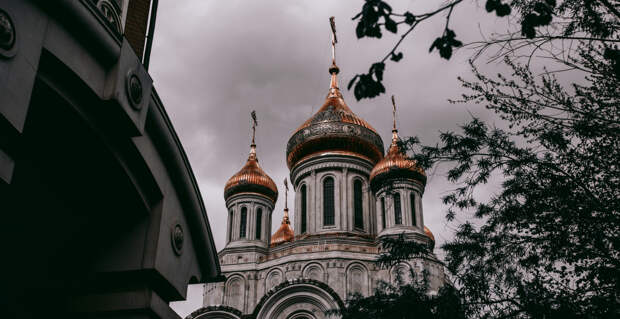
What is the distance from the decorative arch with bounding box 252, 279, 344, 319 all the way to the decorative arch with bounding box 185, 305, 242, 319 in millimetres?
877

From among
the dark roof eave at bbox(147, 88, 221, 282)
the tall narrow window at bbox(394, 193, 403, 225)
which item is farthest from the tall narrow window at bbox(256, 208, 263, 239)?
the dark roof eave at bbox(147, 88, 221, 282)

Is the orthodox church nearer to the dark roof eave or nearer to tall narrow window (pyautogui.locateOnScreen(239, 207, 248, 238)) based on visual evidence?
tall narrow window (pyautogui.locateOnScreen(239, 207, 248, 238))

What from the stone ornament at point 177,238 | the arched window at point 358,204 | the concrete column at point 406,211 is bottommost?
the stone ornament at point 177,238

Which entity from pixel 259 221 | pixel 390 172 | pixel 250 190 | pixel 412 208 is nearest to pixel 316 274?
pixel 259 221

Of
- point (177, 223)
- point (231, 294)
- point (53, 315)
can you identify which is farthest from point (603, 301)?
point (231, 294)

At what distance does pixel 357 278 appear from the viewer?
86.4 feet

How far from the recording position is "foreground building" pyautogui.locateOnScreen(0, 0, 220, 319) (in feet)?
16.7

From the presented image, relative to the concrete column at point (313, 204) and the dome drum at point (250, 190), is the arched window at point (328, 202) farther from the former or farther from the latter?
the dome drum at point (250, 190)

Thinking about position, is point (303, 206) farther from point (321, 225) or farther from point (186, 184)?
point (186, 184)

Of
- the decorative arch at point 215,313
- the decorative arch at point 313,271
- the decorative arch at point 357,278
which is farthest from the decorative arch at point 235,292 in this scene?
the decorative arch at point 357,278

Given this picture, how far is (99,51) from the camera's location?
5.31 metres

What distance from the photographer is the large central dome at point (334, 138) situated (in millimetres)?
31203

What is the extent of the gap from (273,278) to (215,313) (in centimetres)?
399

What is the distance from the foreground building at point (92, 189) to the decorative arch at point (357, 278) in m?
19.7
